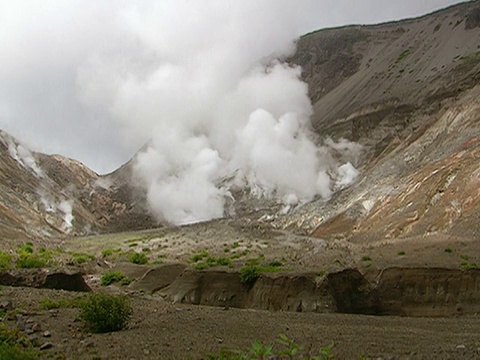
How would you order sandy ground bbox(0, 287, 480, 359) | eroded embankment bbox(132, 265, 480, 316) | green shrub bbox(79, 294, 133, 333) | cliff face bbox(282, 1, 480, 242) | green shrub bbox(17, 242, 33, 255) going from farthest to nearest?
1. green shrub bbox(17, 242, 33, 255)
2. cliff face bbox(282, 1, 480, 242)
3. eroded embankment bbox(132, 265, 480, 316)
4. green shrub bbox(79, 294, 133, 333)
5. sandy ground bbox(0, 287, 480, 359)

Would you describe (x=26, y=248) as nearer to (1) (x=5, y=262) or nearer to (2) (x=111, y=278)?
(1) (x=5, y=262)

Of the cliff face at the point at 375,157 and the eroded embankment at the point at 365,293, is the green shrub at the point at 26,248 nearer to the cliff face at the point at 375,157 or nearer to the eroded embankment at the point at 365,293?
the cliff face at the point at 375,157

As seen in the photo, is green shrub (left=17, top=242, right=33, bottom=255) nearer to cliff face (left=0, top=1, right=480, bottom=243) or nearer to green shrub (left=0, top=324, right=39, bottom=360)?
cliff face (left=0, top=1, right=480, bottom=243)

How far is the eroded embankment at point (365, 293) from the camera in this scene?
564 inches

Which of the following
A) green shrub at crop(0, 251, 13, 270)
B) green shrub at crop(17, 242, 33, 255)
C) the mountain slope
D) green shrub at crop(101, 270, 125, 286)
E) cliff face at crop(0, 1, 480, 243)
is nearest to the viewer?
green shrub at crop(0, 251, 13, 270)

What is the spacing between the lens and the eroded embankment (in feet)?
47.0

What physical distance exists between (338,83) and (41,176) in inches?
1900

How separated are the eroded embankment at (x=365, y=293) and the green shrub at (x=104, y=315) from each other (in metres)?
5.90

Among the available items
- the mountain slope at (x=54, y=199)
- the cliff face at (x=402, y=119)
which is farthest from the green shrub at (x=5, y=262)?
the cliff face at (x=402, y=119)

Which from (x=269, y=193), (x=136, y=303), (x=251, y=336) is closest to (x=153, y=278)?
(x=136, y=303)

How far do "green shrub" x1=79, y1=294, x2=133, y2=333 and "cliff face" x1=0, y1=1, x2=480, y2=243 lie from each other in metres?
19.7

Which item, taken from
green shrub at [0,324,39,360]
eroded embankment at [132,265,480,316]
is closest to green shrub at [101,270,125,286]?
eroded embankment at [132,265,480,316]

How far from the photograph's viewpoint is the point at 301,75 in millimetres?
90562

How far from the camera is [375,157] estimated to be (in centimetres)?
5509
